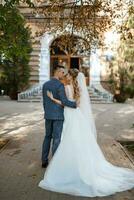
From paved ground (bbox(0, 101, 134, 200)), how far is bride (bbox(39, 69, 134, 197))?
0.28 m

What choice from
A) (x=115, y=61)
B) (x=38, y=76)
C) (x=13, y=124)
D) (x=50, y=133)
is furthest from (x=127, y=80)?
(x=50, y=133)

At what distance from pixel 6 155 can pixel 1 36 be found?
119 inches

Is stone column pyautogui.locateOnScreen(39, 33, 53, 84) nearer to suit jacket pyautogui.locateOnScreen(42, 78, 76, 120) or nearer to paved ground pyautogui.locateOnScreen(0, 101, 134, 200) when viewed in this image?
paved ground pyautogui.locateOnScreen(0, 101, 134, 200)

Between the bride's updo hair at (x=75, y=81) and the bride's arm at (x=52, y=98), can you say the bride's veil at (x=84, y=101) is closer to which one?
the bride's updo hair at (x=75, y=81)

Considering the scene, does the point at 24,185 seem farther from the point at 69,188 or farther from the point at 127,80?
the point at 127,80

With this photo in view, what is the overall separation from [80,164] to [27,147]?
3919 mm

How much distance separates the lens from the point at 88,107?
8562 millimetres

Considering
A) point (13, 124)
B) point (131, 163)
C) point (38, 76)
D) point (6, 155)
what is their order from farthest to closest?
point (38, 76) < point (13, 124) < point (6, 155) < point (131, 163)

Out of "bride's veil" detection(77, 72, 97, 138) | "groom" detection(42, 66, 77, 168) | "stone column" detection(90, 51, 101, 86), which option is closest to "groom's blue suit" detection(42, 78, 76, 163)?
"groom" detection(42, 66, 77, 168)

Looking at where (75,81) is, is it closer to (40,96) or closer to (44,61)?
(40,96)

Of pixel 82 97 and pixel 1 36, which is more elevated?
pixel 1 36

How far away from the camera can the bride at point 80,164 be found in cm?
730

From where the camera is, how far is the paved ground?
707cm

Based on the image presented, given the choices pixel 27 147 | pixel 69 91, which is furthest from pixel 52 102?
pixel 27 147
